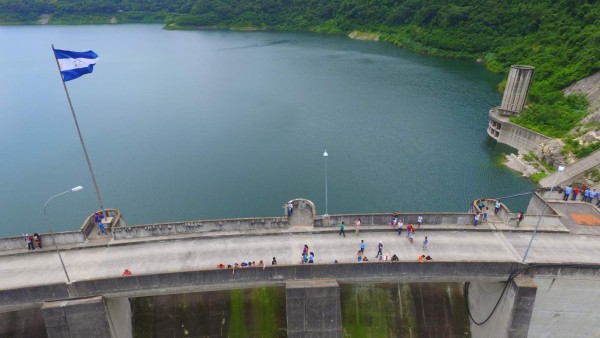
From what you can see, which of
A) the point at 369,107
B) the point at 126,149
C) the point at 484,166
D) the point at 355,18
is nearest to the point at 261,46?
the point at 355,18

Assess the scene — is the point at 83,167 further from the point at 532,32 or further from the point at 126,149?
the point at 532,32

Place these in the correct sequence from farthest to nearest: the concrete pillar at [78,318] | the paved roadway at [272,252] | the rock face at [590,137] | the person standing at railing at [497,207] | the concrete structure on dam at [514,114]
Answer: the concrete structure on dam at [514,114] < the rock face at [590,137] < the person standing at railing at [497,207] < the paved roadway at [272,252] < the concrete pillar at [78,318]

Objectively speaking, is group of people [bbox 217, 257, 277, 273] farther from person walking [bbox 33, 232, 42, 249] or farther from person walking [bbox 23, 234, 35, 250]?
person walking [bbox 23, 234, 35, 250]

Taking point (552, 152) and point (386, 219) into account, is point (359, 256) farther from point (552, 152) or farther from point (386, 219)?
point (552, 152)

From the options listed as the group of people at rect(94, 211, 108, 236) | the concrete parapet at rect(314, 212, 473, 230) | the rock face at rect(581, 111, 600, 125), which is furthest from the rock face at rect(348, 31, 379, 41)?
the group of people at rect(94, 211, 108, 236)

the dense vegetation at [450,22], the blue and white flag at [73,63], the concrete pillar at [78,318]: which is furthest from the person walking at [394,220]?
the dense vegetation at [450,22]

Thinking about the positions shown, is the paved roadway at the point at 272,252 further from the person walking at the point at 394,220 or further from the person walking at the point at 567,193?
the person walking at the point at 567,193

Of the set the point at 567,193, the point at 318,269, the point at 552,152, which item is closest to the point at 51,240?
the point at 318,269
